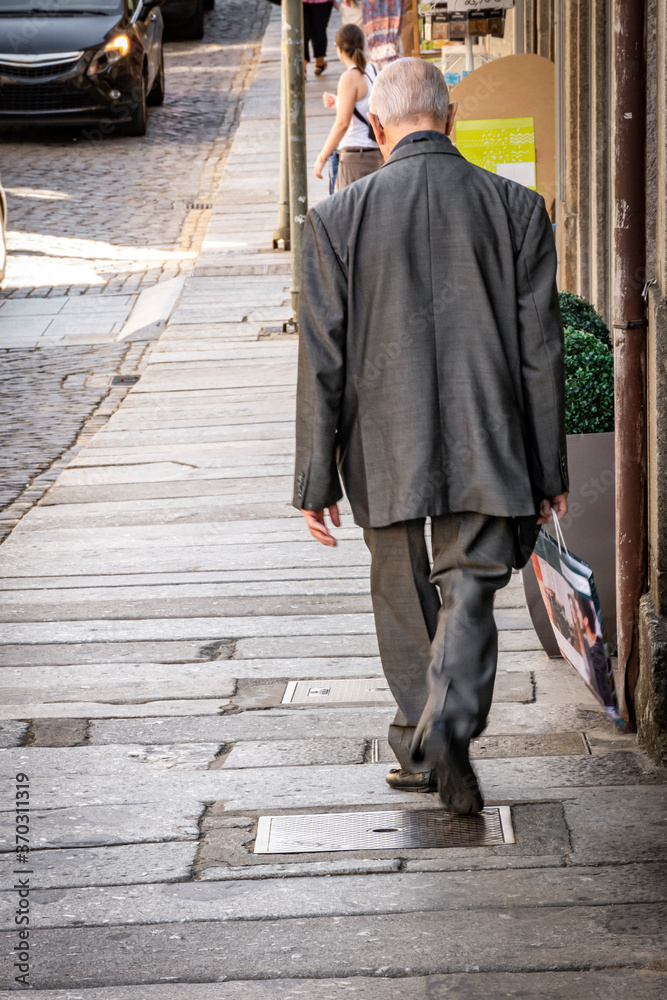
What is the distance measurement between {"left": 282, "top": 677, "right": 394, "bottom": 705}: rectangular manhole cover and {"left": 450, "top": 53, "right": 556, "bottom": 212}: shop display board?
11.8 feet

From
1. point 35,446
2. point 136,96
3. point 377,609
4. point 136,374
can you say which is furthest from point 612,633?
point 136,96

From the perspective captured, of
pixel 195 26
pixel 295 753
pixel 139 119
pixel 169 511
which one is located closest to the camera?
pixel 295 753

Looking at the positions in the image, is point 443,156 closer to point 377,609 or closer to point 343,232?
point 343,232

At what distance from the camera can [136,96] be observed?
17.5 meters

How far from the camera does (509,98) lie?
7133 millimetres

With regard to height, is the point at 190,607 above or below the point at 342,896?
below

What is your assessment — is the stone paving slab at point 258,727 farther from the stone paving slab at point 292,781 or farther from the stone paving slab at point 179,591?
the stone paving slab at point 179,591

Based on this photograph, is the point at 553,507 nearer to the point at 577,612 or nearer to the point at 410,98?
the point at 577,612

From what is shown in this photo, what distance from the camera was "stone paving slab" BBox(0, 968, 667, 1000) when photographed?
2.52 metres

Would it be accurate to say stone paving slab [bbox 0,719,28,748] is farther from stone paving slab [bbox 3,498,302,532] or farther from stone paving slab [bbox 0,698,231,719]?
stone paving slab [bbox 3,498,302,532]

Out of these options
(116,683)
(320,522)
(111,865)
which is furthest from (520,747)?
(116,683)

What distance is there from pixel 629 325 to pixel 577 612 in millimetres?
786

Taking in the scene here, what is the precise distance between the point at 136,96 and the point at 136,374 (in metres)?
8.86

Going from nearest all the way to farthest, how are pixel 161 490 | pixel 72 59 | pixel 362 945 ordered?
pixel 362 945 → pixel 161 490 → pixel 72 59
